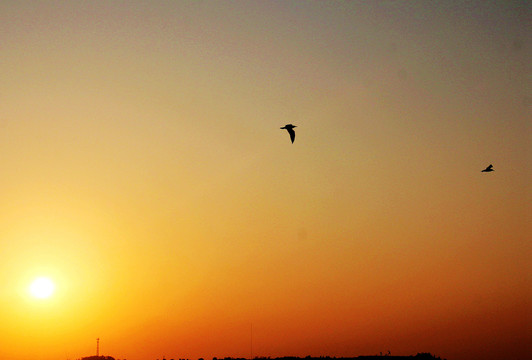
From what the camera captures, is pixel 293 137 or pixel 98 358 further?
pixel 98 358

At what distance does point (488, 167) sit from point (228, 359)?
32624mm

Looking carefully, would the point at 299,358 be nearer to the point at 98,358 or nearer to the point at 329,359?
the point at 329,359

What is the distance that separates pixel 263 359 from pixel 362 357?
1014 cm

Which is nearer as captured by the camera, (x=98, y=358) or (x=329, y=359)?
(x=329, y=359)

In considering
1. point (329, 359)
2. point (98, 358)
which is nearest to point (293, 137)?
point (329, 359)

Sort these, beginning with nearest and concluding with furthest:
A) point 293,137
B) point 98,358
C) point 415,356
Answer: point 293,137
point 415,356
point 98,358

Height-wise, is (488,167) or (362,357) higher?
(488,167)

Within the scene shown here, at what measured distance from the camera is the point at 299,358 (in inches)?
3332

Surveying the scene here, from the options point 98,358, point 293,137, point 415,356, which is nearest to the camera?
point 293,137

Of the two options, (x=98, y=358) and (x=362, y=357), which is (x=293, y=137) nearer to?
(x=362, y=357)

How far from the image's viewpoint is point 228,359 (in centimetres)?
8588

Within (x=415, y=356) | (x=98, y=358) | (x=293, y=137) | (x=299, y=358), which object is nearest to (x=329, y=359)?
(x=299, y=358)

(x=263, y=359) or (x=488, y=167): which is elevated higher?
(x=488, y=167)

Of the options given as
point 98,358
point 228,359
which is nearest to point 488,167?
point 228,359
